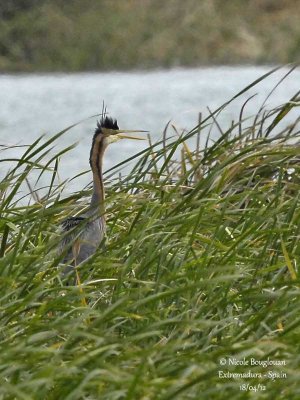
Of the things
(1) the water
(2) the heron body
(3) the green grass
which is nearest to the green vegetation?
(1) the water

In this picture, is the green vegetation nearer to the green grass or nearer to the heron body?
the heron body

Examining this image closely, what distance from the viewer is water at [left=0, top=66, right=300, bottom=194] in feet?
56.4

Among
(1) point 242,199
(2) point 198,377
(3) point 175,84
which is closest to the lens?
(2) point 198,377

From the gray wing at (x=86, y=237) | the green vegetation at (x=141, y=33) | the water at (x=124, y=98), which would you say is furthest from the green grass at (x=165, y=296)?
the green vegetation at (x=141, y=33)

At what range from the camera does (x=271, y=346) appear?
3.16 meters

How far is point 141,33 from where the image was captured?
24.9m

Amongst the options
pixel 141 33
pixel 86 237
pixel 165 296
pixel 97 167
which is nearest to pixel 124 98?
pixel 141 33

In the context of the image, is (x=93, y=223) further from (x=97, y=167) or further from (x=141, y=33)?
(x=141, y=33)

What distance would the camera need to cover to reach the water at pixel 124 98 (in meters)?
17.2

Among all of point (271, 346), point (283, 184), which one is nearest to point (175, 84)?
point (283, 184)

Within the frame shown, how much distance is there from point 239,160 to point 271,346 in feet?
5.22

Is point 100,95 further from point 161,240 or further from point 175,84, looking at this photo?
point 161,240

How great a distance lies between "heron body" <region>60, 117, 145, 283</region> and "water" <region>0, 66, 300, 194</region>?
31.3 feet

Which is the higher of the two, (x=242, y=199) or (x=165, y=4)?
(x=165, y=4)
